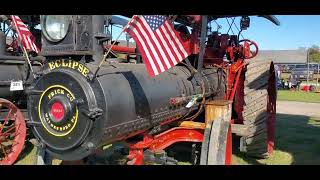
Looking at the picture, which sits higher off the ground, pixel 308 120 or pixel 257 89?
pixel 257 89

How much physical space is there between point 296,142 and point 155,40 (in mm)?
4774

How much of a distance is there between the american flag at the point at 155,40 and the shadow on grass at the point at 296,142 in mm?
2776

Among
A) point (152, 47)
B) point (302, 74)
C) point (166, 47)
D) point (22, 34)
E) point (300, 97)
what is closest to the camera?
point (152, 47)

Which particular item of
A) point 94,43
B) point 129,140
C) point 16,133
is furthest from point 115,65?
point 16,133

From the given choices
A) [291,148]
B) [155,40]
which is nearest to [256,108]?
[291,148]

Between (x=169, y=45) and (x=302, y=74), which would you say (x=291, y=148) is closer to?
(x=169, y=45)

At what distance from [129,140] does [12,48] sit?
6.21 meters

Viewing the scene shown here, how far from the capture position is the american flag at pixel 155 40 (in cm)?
344

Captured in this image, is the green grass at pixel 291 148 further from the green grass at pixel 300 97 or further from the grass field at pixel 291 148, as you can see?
the green grass at pixel 300 97

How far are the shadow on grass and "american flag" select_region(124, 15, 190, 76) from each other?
109 inches

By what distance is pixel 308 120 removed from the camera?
1061cm

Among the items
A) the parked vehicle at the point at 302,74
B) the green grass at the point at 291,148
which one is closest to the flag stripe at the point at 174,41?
the green grass at the point at 291,148

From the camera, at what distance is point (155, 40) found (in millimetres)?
3609
